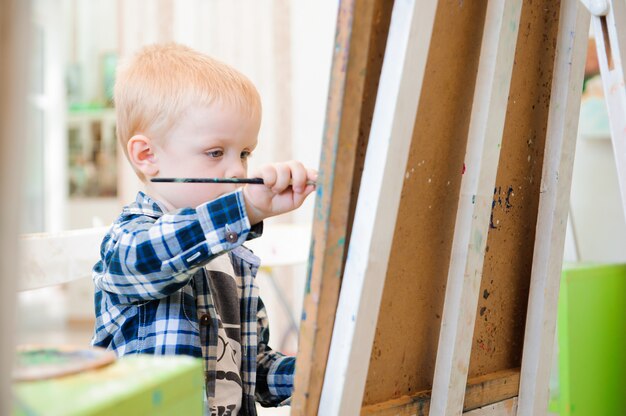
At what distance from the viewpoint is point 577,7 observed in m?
1.04

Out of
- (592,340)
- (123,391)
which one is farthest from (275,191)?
(592,340)

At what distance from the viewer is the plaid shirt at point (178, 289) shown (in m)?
0.84

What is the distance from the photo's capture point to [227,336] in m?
1.08

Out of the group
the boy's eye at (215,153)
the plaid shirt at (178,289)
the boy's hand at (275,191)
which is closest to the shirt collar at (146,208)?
the plaid shirt at (178,289)

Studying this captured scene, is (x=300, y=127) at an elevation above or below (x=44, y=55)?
below

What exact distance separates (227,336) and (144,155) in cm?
30

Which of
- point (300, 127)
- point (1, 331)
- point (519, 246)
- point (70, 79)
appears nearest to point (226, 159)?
point (519, 246)

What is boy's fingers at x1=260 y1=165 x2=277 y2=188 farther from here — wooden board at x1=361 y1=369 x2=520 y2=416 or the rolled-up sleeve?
Answer: wooden board at x1=361 y1=369 x2=520 y2=416

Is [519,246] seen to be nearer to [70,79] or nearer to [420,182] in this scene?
[420,182]

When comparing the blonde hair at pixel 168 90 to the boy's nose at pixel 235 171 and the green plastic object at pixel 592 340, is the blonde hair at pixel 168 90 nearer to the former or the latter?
the boy's nose at pixel 235 171

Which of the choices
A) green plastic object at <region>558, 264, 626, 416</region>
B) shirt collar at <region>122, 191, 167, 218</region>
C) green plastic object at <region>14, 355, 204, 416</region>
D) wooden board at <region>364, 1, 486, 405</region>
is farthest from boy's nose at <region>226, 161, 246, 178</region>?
green plastic object at <region>558, 264, 626, 416</region>

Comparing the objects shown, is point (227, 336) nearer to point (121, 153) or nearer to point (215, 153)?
point (215, 153)

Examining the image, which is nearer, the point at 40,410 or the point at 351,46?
the point at 40,410

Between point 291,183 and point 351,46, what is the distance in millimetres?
206
